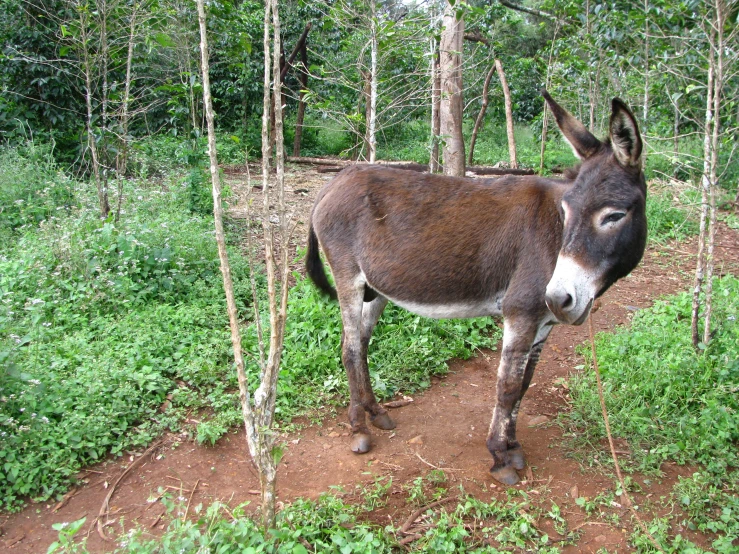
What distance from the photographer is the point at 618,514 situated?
2.99m

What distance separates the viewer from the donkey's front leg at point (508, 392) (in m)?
3.17

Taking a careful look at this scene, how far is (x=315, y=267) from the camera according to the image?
399cm

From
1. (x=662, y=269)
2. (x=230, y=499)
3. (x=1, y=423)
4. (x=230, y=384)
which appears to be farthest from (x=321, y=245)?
(x=662, y=269)

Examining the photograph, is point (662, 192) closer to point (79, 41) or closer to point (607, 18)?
point (607, 18)

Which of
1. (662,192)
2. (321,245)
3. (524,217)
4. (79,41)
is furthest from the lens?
(662,192)

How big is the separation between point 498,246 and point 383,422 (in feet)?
5.01

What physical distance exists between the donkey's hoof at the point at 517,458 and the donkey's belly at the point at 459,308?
89 cm

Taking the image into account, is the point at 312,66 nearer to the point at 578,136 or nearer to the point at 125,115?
the point at 125,115

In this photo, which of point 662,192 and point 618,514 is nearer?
point 618,514

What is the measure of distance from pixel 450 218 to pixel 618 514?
195 cm

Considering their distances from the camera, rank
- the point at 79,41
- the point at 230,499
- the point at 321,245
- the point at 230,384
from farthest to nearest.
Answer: the point at 79,41
the point at 230,384
the point at 321,245
the point at 230,499

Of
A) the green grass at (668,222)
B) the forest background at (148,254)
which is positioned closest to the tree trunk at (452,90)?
the forest background at (148,254)

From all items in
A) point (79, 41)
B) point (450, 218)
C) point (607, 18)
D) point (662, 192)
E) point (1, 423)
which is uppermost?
point (607, 18)

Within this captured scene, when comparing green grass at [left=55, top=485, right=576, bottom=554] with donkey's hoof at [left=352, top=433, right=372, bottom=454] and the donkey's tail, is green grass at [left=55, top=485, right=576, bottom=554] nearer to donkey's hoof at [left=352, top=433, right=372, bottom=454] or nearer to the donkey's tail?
Result: donkey's hoof at [left=352, top=433, right=372, bottom=454]
